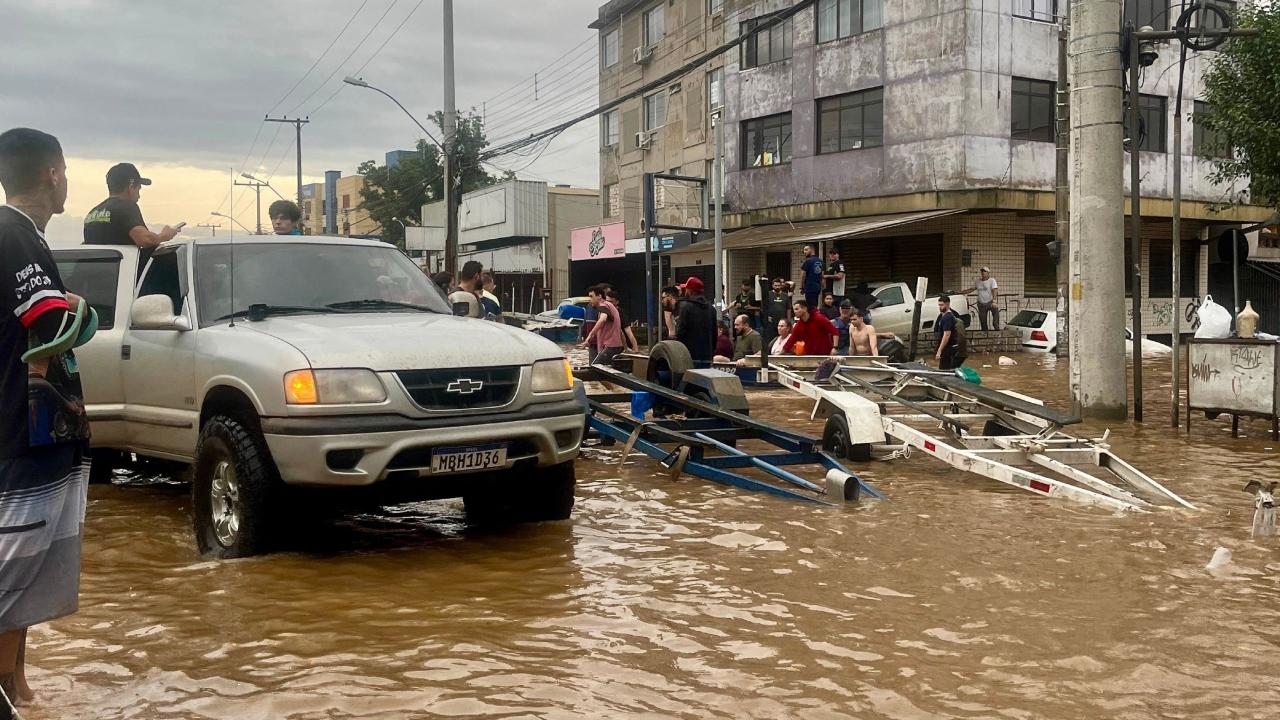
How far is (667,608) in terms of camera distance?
5043 mm

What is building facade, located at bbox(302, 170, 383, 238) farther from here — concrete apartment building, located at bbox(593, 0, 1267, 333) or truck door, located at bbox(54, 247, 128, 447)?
truck door, located at bbox(54, 247, 128, 447)

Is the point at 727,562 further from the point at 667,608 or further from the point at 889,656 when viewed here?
the point at 889,656

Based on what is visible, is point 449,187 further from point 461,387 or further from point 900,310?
point 461,387

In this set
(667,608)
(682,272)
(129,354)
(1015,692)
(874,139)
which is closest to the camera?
(1015,692)

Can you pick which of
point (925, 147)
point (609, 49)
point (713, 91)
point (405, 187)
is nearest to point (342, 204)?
point (405, 187)

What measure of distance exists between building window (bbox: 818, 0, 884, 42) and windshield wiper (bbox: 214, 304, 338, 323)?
82.2 feet

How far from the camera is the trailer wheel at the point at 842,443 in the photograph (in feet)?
31.0

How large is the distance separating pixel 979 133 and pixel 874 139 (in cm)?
301

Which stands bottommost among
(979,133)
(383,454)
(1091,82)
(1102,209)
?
(383,454)

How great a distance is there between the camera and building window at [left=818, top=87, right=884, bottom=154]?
29.1 meters

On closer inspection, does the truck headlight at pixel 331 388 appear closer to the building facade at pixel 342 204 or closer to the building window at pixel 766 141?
the building window at pixel 766 141

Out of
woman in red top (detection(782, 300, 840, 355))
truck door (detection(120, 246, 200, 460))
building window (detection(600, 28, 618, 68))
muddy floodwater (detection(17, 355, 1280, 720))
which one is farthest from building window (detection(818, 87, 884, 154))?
truck door (detection(120, 246, 200, 460))

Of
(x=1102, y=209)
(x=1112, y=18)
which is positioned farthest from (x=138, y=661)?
(x=1112, y=18)

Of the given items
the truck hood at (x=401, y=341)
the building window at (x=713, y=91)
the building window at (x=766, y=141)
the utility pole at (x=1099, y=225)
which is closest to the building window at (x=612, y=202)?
the building window at (x=713, y=91)
